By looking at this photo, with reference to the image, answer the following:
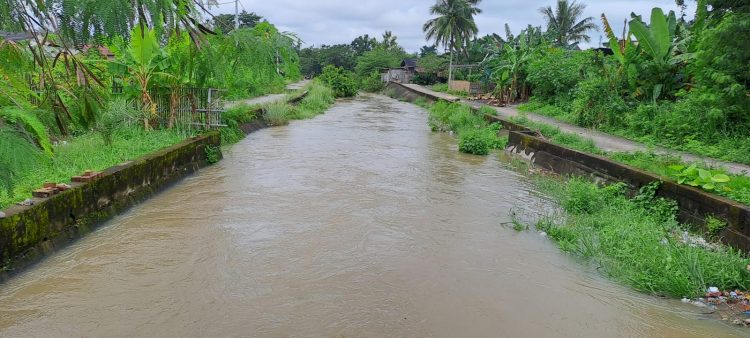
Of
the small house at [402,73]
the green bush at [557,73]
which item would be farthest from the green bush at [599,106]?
the small house at [402,73]

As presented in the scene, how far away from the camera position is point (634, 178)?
815cm

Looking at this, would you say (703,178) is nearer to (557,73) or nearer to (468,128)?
(468,128)

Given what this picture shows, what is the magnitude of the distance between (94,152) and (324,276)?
5.03 metres

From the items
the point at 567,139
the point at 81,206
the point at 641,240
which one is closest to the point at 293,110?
the point at 567,139

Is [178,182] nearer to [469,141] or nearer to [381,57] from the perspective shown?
[469,141]

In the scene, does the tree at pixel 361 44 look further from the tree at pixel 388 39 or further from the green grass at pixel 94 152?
the green grass at pixel 94 152

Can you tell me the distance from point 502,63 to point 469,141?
12.6m

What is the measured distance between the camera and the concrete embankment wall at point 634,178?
5.85 meters

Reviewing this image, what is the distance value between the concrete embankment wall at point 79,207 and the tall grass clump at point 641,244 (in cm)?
574

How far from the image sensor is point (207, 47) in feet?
7.61

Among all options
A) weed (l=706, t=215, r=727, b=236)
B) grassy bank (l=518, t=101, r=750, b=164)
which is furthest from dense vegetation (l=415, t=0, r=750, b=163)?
weed (l=706, t=215, r=727, b=236)

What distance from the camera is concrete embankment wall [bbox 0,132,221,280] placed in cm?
488

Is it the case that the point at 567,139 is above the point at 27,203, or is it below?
above

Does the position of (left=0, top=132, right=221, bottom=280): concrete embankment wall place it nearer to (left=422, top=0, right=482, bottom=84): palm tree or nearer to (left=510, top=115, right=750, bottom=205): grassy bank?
(left=510, top=115, right=750, bottom=205): grassy bank
